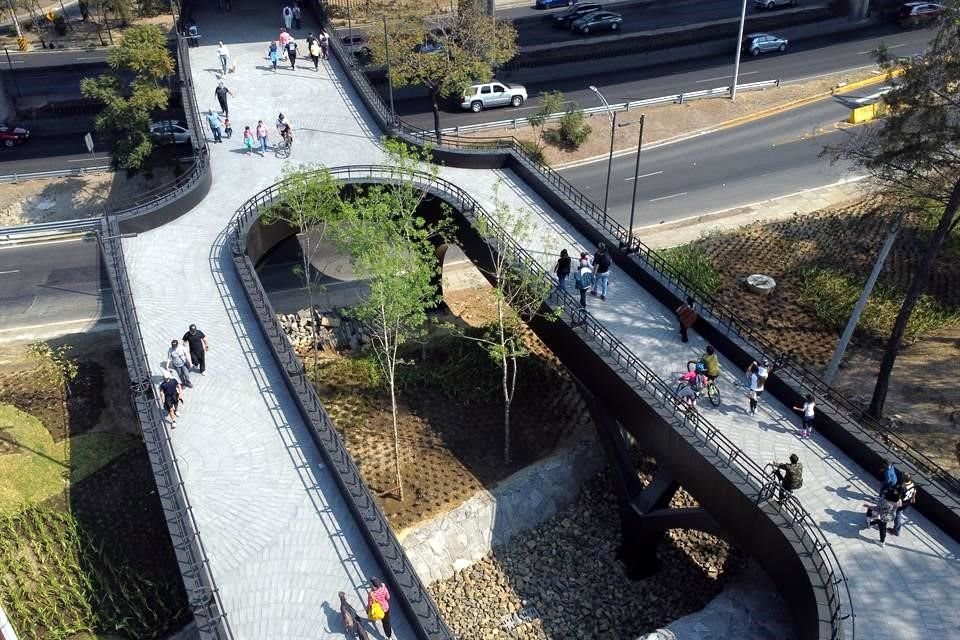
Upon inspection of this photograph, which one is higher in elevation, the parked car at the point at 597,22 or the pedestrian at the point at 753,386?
the parked car at the point at 597,22

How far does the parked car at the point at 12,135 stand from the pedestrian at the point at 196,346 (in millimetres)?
36193

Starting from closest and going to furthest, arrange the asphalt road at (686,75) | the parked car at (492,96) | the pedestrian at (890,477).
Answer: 1. the pedestrian at (890,477)
2. the parked car at (492,96)
3. the asphalt road at (686,75)

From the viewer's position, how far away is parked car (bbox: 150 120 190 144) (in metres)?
41.3

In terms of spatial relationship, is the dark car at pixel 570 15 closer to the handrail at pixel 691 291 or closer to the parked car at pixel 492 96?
the parked car at pixel 492 96

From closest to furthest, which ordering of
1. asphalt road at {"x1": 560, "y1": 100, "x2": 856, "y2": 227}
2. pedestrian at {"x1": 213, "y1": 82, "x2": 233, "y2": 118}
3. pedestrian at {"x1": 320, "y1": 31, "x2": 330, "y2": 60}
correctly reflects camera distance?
1. pedestrian at {"x1": 213, "y1": 82, "x2": 233, "y2": 118}
2. pedestrian at {"x1": 320, "y1": 31, "x2": 330, "y2": 60}
3. asphalt road at {"x1": 560, "y1": 100, "x2": 856, "y2": 227}

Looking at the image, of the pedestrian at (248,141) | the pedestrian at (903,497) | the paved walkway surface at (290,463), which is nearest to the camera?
the paved walkway surface at (290,463)

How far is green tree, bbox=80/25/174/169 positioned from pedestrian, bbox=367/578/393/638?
29.5m

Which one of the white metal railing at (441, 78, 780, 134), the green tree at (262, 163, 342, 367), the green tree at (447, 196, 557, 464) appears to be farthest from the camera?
the white metal railing at (441, 78, 780, 134)

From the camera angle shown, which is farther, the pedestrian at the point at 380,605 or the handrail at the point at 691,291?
the handrail at the point at 691,291

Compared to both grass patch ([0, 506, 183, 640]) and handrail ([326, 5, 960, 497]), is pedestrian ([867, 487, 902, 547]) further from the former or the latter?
grass patch ([0, 506, 183, 640])

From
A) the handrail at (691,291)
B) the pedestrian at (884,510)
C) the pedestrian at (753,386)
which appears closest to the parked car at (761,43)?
the handrail at (691,291)

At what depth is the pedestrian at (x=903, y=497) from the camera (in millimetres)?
18234

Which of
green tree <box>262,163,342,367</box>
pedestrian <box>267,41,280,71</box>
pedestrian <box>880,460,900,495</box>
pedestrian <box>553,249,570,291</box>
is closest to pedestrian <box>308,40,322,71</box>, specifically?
pedestrian <box>267,41,280,71</box>

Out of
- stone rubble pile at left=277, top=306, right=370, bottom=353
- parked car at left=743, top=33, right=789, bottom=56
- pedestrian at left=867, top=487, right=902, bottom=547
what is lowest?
stone rubble pile at left=277, top=306, right=370, bottom=353
